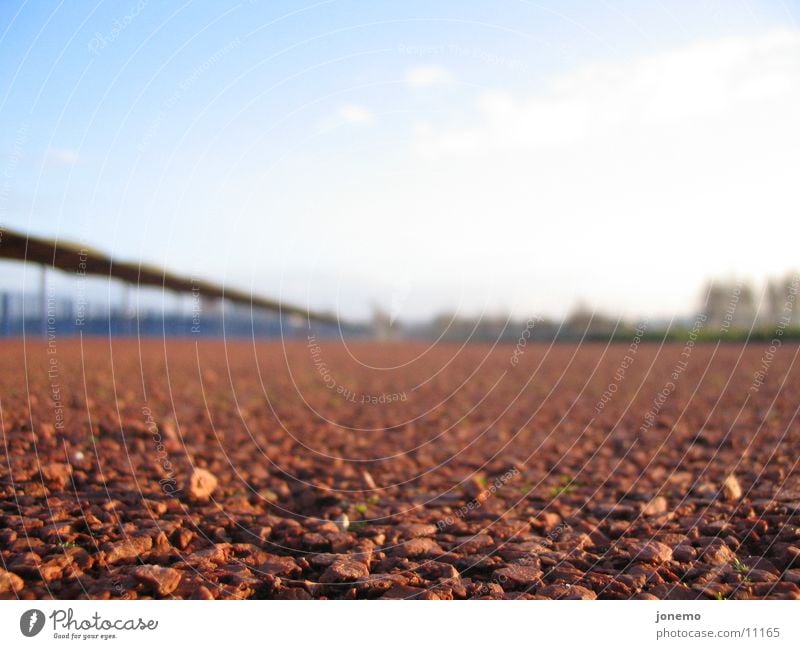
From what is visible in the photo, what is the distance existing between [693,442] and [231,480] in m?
4.87

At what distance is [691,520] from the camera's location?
192 inches

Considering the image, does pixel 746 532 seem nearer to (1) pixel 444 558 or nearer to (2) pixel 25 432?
(1) pixel 444 558

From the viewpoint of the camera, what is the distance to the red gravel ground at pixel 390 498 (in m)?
3.82

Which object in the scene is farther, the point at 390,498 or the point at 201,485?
the point at 390,498

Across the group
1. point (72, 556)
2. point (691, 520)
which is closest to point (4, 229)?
point (72, 556)

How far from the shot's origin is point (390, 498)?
575 cm

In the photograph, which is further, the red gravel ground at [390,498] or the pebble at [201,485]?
the pebble at [201,485]

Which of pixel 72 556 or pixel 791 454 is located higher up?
pixel 791 454

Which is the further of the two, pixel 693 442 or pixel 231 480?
pixel 693 442

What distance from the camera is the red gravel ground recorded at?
3.82m

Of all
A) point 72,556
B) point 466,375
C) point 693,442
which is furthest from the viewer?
point 466,375

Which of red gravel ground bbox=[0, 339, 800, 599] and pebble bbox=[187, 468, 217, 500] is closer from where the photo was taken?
red gravel ground bbox=[0, 339, 800, 599]
